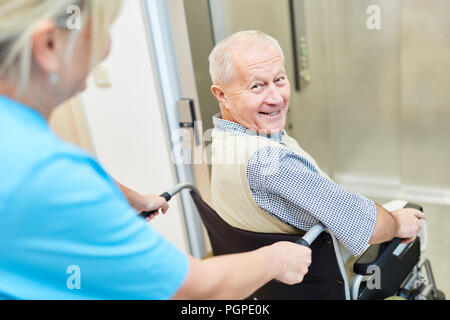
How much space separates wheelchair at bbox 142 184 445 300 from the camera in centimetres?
98

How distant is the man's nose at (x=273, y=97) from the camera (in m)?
1.17

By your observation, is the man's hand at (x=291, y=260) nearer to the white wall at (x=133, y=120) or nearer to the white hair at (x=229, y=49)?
the white hair at (x=229, y=49)

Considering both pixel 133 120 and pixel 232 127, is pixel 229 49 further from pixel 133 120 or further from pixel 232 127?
pixel 133 120

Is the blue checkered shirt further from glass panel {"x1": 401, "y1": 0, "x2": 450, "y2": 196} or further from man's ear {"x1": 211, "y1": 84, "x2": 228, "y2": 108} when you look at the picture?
glass panel {"x1": 401, "y1": 0, "x2": 450, "y2": 196}

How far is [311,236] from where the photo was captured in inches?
36.2

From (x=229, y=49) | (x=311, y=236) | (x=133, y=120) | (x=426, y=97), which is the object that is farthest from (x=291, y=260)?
(x=426, y=97)

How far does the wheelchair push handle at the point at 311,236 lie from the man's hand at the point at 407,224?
1.01ft

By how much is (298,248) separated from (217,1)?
1078mm

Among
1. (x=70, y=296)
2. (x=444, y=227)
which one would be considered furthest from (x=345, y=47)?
(x=70, y=296)

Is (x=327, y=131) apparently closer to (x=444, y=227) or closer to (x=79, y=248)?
(x=444, y=227)

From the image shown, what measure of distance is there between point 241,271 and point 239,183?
1.21 ft

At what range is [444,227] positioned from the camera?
225 cm

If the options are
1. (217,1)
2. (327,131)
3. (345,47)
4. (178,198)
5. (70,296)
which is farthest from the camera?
(327,131)

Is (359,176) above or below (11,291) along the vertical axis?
below
